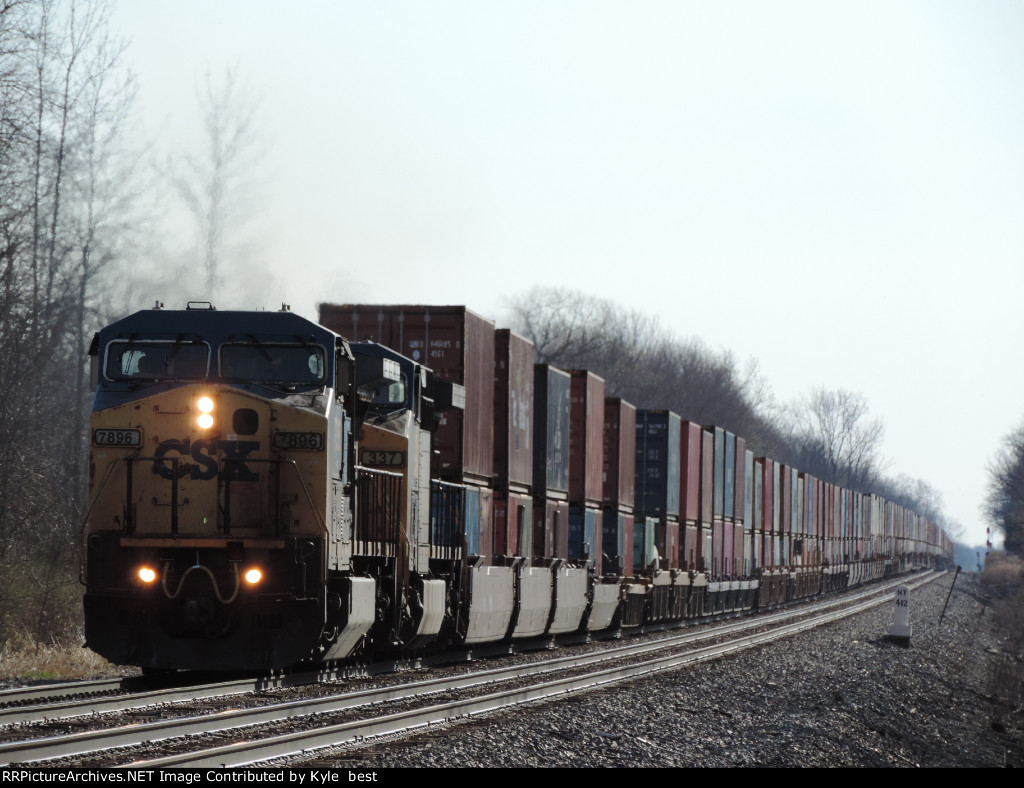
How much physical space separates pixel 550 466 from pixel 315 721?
38.6 feet

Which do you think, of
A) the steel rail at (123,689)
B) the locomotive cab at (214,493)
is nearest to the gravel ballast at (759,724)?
the locomotive cab at (214,493)

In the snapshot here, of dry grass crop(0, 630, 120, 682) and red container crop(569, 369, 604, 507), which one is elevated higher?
red container crop(569, 369, 604, 507)

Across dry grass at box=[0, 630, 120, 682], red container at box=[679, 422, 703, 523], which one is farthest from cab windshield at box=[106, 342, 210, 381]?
red container at box=[679, 422, 703, 523]

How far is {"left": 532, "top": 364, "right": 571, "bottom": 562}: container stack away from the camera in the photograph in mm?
21641

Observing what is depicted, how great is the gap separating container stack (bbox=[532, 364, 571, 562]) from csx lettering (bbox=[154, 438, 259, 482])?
31.7ft

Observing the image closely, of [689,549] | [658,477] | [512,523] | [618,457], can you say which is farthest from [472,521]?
[689,549]

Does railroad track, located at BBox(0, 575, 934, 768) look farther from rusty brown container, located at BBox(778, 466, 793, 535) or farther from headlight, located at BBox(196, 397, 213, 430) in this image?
rusty brown container, located at BBox(778, 466, 793, 535)

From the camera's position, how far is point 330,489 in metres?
12.4

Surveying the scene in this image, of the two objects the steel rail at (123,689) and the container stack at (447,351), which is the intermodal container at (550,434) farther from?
the steel rail at (123,689)

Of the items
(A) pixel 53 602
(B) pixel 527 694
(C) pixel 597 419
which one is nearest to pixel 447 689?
(B) pixel 527 694

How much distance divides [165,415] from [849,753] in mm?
6837

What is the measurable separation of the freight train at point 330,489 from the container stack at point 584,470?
4 centimetres

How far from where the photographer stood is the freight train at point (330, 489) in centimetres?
1184
